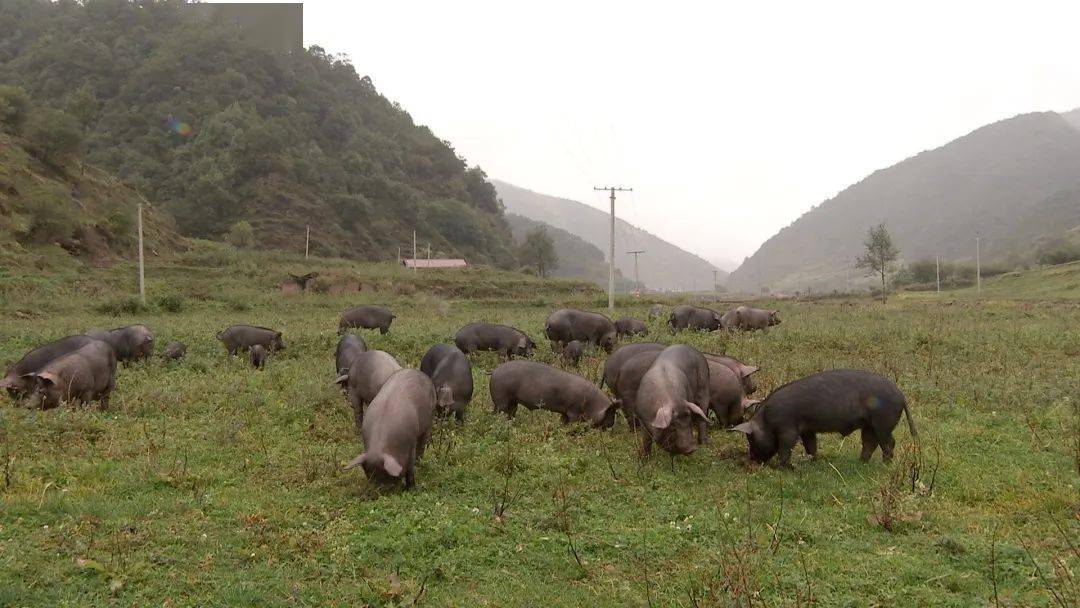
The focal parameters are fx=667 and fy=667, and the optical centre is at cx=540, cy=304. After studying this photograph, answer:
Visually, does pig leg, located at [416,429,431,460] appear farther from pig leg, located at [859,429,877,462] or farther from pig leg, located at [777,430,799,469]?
pig leg, located at [859,429,877,462]

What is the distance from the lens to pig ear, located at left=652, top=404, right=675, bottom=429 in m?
8.78

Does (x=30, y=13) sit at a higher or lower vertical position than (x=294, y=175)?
higher

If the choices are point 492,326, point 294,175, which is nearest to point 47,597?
point 492,326

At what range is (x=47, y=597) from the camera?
17.0 ft

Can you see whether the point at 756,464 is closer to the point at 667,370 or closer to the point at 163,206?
the point at 667,370

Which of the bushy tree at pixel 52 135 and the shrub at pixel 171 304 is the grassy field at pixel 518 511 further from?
the bushy tree at pixel 52 135

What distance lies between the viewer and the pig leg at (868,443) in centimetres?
898

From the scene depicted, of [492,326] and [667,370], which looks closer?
[667,370]

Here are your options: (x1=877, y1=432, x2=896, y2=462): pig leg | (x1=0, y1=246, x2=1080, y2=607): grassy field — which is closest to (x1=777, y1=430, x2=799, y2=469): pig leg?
(x1=0, y1=246, x2=1080, y2=607): grassy field

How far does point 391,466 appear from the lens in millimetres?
7652

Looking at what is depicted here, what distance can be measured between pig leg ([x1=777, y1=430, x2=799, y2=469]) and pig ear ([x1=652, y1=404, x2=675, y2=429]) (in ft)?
4.73

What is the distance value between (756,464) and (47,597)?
756 cm

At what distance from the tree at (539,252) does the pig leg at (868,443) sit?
243 ft

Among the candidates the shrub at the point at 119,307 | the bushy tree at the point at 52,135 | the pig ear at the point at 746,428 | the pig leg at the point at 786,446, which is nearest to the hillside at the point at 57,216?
the bushy tree at the point at 52,135
